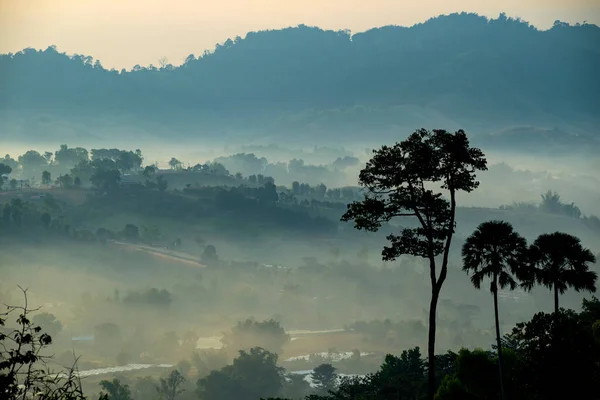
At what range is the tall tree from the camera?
56.1 meters

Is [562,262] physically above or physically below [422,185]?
below

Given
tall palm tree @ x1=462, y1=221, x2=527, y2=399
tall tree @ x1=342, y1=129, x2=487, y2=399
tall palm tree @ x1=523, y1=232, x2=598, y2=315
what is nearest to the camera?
tall tree @ x1=342, y1=129, x2=487, y2=399

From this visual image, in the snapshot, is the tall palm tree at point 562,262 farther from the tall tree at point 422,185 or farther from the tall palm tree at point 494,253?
the tall tree at point 422,185

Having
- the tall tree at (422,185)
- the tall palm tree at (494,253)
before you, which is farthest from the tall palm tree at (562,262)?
the tall tree at (422,185)

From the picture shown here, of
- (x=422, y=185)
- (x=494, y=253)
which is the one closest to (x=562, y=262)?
(x=494, y=253)

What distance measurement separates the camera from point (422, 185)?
56.7 metres

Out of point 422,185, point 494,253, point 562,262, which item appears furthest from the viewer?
point 562,262

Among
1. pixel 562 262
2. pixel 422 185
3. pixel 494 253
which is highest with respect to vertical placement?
pixel 422 185

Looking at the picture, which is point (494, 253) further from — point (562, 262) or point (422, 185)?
point (562, 262)

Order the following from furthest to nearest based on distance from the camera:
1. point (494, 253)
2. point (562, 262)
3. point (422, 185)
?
point (562, 262)
point (494, 253)
point (422, 185)

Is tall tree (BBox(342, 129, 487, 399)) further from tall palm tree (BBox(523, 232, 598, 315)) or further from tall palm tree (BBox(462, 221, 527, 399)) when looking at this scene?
tall palm tree (BBox(523, 232, 598, 315))

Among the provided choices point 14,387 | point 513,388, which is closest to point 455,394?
point 513,388

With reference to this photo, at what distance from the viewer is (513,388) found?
244ft

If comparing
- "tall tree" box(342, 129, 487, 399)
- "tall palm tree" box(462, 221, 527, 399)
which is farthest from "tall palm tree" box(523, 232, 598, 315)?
"tall tree" box(342, 129, 487, 399)
